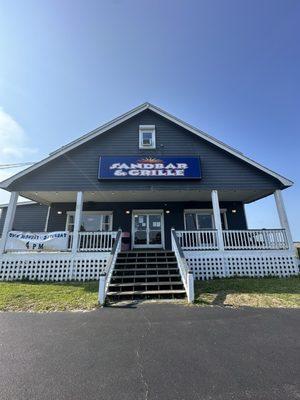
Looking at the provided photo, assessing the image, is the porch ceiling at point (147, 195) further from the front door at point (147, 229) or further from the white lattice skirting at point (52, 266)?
the white lattice skirting at point (52, 266)

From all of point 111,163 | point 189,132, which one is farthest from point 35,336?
point 189,132

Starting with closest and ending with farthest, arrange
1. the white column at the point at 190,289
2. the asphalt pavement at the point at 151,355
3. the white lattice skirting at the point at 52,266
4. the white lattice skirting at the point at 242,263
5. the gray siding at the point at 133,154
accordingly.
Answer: the asphalt pavement at the point at 151,355 → the white column at the point at 190,289 → the white lattice skirting at the point at 52,266 → the white lattice skirting at the point at 242,263 → the gray siding at the point at 133,154

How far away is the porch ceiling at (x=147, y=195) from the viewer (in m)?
11.7

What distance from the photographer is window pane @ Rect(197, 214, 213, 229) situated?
1369cm

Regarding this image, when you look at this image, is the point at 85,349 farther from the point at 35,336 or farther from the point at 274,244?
the point at 274,244

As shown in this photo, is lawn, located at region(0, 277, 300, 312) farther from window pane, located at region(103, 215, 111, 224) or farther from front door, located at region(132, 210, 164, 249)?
window pane, located at region(103, 215, 111, 224)

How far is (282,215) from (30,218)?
15391 mm

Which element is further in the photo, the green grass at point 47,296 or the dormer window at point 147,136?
the dormer window at point 147,136

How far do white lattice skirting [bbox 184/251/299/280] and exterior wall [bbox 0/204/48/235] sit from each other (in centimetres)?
1062

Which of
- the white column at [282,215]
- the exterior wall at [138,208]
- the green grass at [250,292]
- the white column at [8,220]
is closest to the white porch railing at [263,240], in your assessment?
the white column at [282,215]

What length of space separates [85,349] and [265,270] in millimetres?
8889

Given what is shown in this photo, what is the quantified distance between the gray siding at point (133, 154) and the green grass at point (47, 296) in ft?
14.7

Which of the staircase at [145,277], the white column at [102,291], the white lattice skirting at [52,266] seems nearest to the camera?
the white column at [102,291]

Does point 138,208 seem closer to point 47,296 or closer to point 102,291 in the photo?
point 47,296
